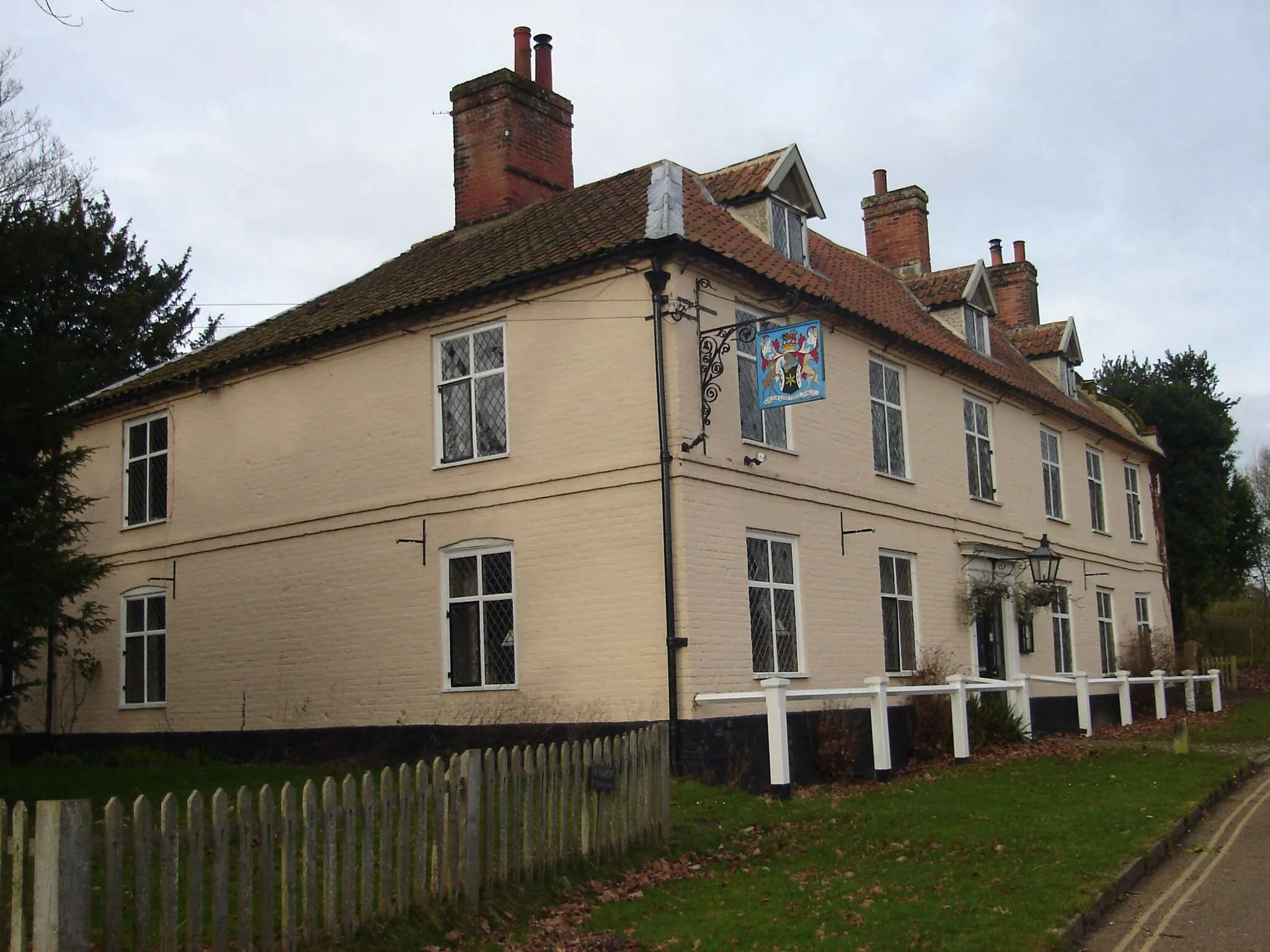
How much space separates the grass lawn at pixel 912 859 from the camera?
8.14 m

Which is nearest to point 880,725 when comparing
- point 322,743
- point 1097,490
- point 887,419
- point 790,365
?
point 790,365

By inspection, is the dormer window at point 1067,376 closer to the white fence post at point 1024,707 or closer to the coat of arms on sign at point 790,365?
the white fence post at point 1024,707

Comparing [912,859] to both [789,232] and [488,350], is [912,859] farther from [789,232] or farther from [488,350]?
[789,232]

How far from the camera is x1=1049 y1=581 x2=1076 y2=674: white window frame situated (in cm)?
2462

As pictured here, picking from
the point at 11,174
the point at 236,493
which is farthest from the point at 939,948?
the point at 11,174

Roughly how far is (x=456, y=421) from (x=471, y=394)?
1.48 feet

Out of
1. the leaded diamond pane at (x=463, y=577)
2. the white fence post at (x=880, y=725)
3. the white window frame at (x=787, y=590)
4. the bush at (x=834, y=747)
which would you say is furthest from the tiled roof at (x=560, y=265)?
the bush at (x=834, y=747)

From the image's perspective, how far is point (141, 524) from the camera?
21.5 metres

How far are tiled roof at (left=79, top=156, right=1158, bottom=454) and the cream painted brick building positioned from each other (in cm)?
10

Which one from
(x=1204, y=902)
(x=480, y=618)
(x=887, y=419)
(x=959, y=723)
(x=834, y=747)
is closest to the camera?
(x=1204, y=902)

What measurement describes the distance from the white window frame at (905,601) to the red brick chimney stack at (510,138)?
810cm

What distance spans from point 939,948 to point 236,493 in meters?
15.0

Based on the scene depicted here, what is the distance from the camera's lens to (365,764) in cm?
1730

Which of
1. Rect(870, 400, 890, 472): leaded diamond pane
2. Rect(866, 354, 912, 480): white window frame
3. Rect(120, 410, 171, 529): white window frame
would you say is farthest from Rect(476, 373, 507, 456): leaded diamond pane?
Rect(120, 410, 171, 529): white window frame
